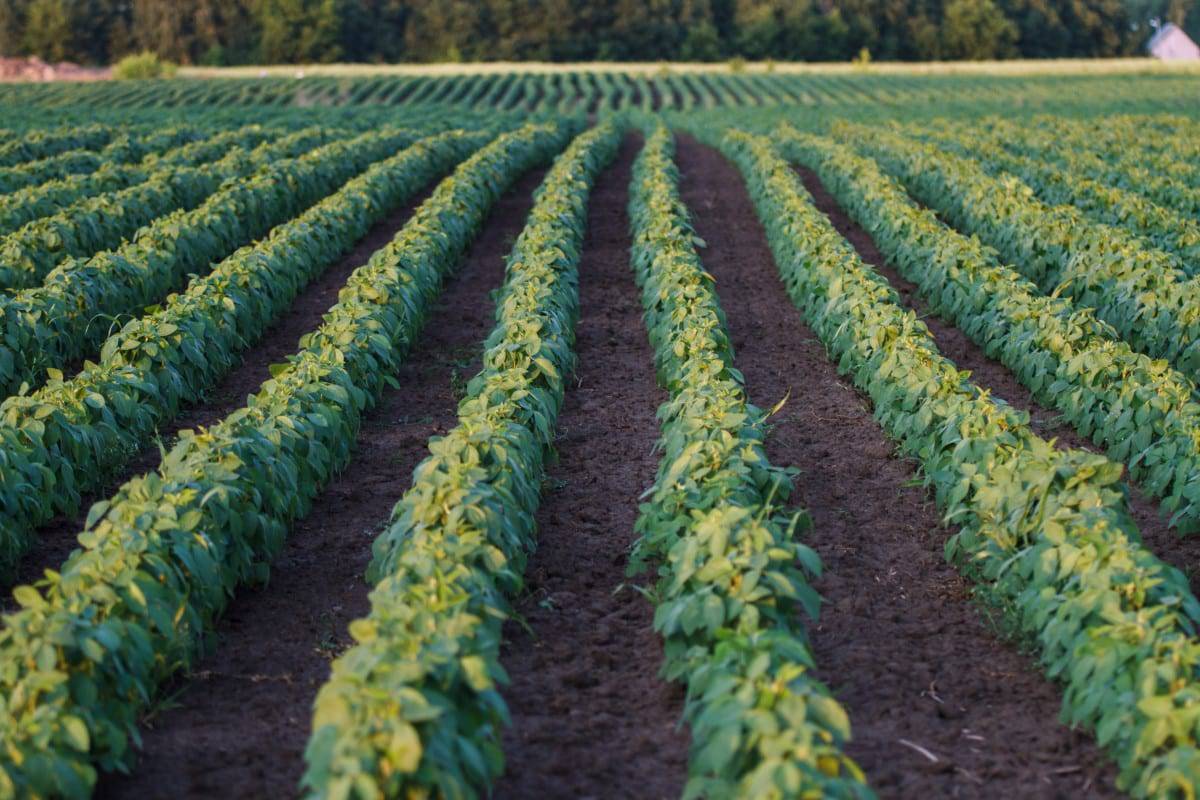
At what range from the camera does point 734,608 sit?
5090 mm

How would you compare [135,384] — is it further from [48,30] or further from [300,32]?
[48,30]

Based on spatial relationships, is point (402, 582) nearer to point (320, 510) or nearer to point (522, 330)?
point (320, 510)

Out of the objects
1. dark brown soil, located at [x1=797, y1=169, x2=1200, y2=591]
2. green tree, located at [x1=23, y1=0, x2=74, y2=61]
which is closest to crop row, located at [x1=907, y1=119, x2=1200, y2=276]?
dark brown soil, located at [x1=797, y1=169, x2=1200, y2=591]

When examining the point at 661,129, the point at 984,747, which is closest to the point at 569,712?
the point at 984,747

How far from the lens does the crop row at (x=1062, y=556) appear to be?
4.71 m

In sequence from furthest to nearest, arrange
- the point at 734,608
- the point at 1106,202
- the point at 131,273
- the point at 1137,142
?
1. the point at 1137,142
2. the point at 1106,202
3. the point at 131,273
4. the point at 734,608

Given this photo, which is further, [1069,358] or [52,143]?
[52,143]

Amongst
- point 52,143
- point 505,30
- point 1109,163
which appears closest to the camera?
point 1109,163

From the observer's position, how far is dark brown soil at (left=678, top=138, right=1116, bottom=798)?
5180 mm

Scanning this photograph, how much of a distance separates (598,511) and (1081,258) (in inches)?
282

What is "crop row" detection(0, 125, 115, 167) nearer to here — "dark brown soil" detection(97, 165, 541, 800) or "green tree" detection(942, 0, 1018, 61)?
"dark brown soil" detection(97, 165, 541, 800)

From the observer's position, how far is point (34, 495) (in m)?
6.93

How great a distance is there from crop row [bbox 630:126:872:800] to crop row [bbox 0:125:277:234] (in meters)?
10.6

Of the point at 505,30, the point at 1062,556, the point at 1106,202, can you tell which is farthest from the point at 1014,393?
the point at 505,30
